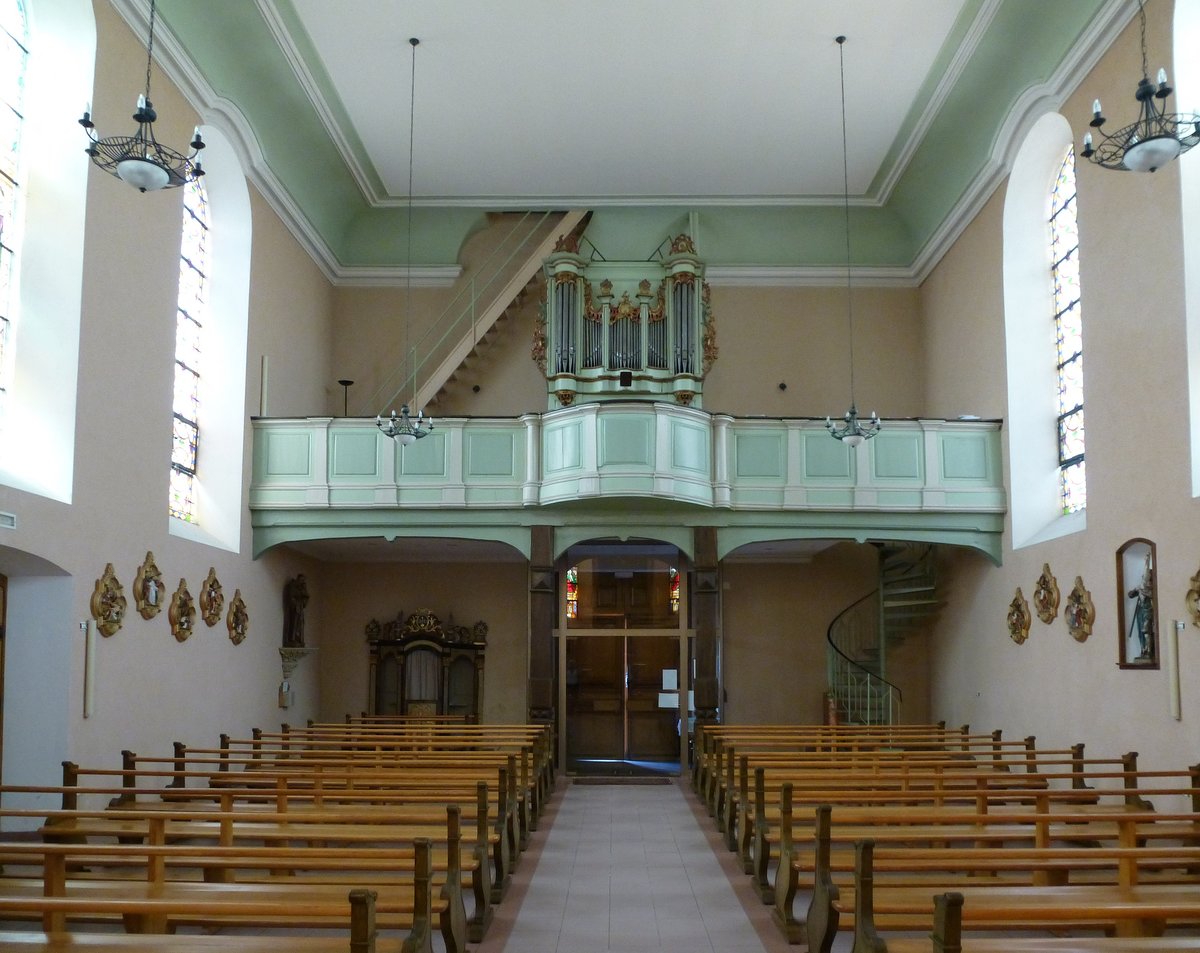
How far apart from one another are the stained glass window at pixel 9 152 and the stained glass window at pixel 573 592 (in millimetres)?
9410

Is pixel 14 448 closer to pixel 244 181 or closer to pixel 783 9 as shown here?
pixel 244 181

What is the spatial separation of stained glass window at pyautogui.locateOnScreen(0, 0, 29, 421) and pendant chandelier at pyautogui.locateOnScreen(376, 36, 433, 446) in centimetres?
416

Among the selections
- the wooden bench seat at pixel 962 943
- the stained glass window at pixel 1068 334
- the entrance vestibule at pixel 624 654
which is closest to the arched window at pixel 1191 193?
the stained glass window at pixel 1068 334

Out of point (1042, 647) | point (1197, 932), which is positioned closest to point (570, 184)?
point (1042, 647)

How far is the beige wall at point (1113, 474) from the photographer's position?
1123 centimetres

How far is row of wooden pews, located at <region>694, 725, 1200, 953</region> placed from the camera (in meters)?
5.87

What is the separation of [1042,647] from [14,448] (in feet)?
37.4

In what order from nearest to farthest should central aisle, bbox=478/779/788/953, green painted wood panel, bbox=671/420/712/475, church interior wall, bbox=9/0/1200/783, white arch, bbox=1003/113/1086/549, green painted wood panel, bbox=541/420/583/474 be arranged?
central aisle, bbox=478/779/788/953 → church interior wall, bbox=9/0/1200/783 → white arch, bbox=1003/113/1086/549 → green painted wood panel, bbox=671/420/712/475 → green painted wood panel, bbox=541/420/583/474

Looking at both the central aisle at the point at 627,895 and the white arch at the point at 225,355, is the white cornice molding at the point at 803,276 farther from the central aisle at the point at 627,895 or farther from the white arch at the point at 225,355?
the central aisle at the point at 627,895

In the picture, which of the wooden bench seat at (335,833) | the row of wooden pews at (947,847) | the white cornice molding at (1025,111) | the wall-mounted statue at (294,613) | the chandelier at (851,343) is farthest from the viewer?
the wall-mounted statue at (294,613)

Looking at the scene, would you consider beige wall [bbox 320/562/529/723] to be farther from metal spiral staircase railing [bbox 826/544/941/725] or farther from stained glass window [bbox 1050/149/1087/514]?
stained glass window [bbox 1050/149/1087/514]

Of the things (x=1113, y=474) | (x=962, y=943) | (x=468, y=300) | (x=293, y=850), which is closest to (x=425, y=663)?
(x=468, y=300)

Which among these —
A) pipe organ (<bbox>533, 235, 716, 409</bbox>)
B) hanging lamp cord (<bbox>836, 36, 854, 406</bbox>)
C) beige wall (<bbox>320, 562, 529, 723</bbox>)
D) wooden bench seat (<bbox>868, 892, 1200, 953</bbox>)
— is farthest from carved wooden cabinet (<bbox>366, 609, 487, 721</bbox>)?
wooden bench seat (<bbox>868, 892, 1200, 953</bbox>)

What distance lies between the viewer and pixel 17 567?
1112 cm
